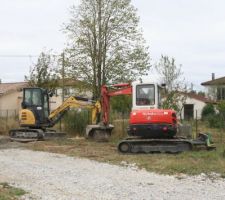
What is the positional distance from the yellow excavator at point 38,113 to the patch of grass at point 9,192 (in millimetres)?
14812

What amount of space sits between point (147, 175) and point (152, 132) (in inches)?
232

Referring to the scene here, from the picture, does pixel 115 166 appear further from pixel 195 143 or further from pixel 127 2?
pixel 127 2

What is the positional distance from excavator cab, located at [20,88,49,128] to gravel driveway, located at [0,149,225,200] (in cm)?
1011

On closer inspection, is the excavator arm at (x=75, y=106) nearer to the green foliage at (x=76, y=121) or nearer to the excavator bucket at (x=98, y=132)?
the excavator bucket at (x=98, y=132)

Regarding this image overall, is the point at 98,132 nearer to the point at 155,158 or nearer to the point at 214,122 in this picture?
the point at 155,158

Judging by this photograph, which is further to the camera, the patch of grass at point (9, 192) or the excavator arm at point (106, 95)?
the excavator arm at point (106, 95)

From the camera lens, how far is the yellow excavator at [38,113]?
2770 centimetres

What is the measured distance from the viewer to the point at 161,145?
2078cm

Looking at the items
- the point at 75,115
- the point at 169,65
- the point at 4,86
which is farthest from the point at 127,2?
the point at 4,86

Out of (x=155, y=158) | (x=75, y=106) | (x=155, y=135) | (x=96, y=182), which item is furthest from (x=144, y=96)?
(x=96, y=182)

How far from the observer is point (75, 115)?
31.0 metres

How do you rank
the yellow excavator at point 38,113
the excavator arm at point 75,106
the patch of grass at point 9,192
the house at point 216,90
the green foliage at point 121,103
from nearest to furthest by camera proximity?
1. the patch of grass at point 9,192
2. the excavator arm at point 75,106
3. the yellow excavator at point 38,113
4. the green foliage at point 121,103
5. the house at point 216,90

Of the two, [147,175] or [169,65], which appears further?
[169,65]

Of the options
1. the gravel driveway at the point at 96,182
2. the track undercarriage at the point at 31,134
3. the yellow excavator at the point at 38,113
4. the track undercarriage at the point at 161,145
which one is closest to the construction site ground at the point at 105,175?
the gravel driveway at the point at 96,182
